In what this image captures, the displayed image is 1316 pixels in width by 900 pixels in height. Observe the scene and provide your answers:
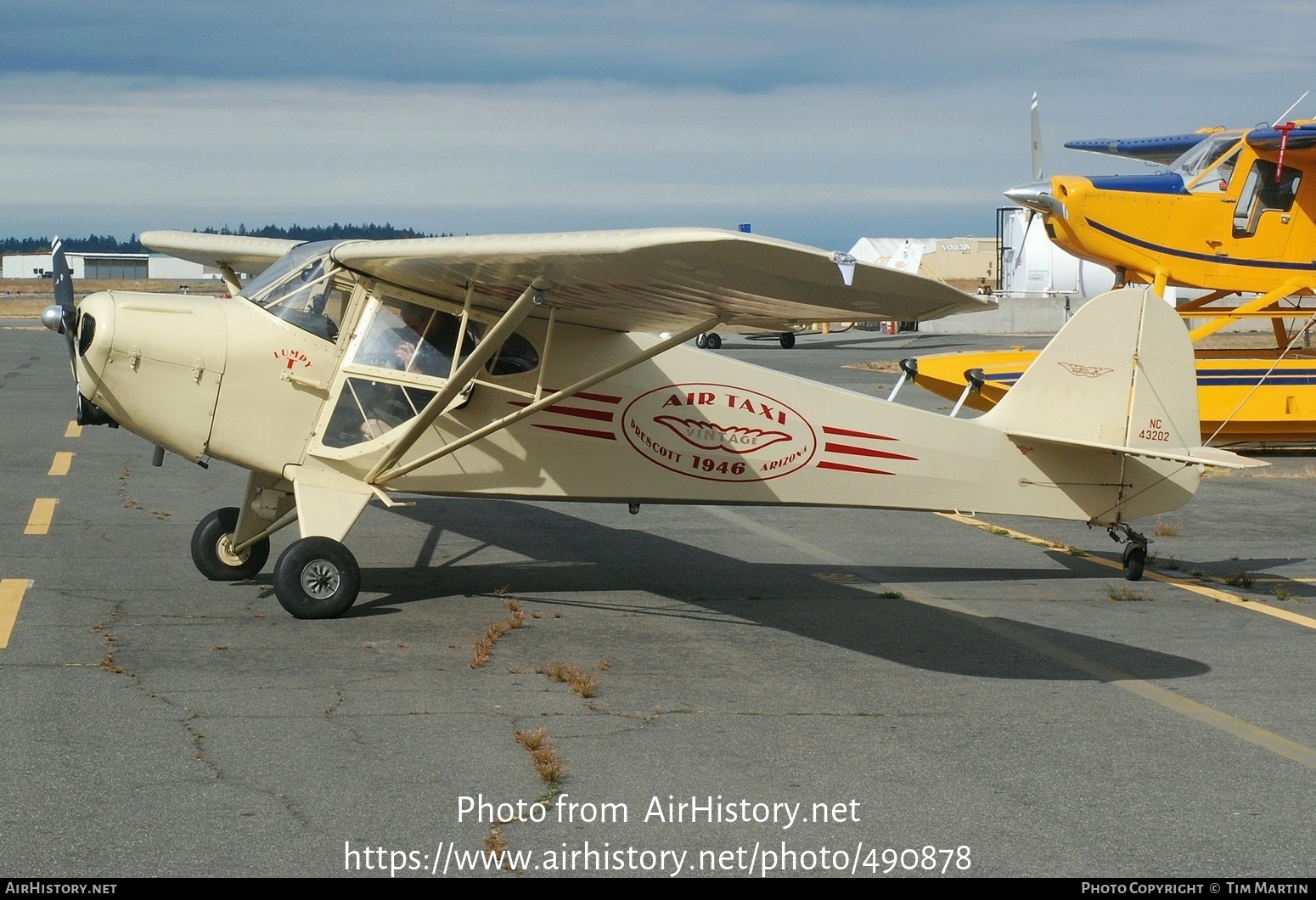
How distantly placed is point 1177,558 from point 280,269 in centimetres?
763

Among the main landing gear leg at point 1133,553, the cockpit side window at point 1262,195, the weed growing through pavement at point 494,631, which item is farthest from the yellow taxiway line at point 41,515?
the cockpit side window at point 1262,195

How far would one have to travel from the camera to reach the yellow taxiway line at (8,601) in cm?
718

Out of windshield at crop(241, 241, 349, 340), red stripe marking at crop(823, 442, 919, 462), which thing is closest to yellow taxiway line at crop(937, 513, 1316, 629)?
red stripe marking at crop(823, 442, 919, 462)

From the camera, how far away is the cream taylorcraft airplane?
7.80m

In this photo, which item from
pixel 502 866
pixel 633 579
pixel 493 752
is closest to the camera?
pixel 502 866

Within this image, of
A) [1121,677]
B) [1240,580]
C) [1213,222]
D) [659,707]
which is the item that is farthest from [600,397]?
[1213,222]

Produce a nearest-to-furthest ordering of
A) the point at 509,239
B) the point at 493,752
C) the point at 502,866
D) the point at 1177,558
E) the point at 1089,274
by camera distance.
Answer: the point at 502,866 < the point at 493,752 < the point at 509,239 < the point at 1177,558 < the point at 1089,274

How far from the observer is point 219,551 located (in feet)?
28.9

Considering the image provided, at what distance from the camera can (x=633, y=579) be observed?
9539mm

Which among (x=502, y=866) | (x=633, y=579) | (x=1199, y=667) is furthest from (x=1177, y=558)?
(x=502, y=866)

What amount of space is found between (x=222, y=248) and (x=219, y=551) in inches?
137

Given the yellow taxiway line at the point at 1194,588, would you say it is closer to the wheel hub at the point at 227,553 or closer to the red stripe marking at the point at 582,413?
the red stripe marking at the point at 582,413

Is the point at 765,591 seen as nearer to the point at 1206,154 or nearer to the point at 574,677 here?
the point at 574,677

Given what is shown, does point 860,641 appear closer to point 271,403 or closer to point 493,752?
point 493,752
